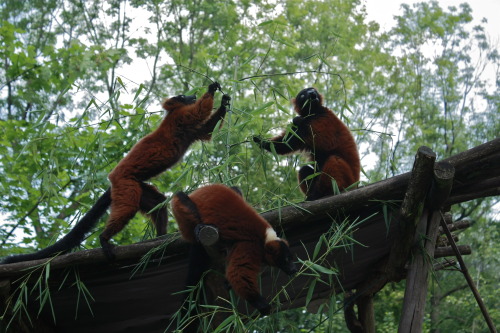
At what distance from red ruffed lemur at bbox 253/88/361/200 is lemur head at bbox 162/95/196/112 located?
102 cm

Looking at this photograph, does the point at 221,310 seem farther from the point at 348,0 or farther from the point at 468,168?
the point at 348,0

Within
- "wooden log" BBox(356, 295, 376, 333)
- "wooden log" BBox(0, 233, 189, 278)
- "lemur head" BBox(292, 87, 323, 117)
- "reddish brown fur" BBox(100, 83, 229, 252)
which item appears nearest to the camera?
"wooden log" BBox(0, 233, 189, 278)

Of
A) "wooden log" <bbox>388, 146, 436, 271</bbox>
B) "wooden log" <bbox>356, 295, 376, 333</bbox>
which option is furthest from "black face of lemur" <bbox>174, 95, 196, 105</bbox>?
"wooden log" <bbox>388, 146, 436, 271</bbox>

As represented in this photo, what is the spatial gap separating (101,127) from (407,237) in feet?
10.5

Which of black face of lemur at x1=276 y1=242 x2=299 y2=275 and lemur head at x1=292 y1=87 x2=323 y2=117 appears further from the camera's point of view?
lemur head at x1=292 y1=87 x2=323 y2=117

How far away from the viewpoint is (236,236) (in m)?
4.55

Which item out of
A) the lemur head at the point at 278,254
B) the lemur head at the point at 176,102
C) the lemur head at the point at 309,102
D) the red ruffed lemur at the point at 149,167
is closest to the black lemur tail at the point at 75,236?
the red ruffed lemur at the point at 149,167

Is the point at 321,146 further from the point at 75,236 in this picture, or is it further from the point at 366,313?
the point at 75,236

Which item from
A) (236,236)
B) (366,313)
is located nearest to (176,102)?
(236,236)

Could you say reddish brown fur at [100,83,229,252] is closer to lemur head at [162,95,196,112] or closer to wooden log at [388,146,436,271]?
lemur head at [162,95,196,112]

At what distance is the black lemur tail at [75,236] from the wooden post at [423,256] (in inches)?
118

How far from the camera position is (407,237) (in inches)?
173

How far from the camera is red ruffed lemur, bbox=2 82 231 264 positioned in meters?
5.47

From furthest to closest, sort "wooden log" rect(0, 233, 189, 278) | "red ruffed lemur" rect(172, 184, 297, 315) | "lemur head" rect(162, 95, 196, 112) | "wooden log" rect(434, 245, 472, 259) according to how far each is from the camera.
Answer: "lemur head" rect(162, 95, 196, 112) < "wooden log" rect(434, 245, 472, 259) < "wooden log" rect(0, 233, 189, 278) < "red ruffed lemur" rect(172, 184, 297, 315)
